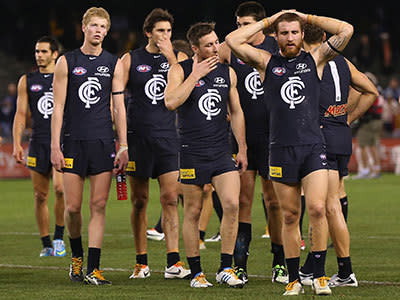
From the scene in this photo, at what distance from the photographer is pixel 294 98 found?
26.2ft

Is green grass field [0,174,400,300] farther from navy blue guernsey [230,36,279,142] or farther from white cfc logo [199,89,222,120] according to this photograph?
white cfc logo [199,89,222,120]

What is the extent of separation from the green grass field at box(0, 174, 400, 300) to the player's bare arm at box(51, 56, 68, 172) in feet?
3.91

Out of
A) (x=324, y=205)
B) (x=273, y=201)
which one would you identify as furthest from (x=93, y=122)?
(x=324, y=205)

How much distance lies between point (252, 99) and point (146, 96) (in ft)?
3.65

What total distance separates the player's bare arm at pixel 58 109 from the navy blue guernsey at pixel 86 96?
0.06m

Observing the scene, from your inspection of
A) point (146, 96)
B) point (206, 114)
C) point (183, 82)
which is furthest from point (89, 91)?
point (206, 114)

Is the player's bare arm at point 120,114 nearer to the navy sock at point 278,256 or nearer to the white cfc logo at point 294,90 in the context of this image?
the navy sock at point 278,256

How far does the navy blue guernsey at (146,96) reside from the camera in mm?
9750

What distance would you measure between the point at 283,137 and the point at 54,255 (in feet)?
14.6

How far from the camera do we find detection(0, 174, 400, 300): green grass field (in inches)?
322

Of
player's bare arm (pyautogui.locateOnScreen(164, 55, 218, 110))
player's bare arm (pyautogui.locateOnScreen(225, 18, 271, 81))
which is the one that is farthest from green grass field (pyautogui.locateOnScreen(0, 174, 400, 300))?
player's bare arm (pyautogui.locateOnScreen(225, 18, 271, 81))

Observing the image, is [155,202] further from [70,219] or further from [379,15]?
[379,15]

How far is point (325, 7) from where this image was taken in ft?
117

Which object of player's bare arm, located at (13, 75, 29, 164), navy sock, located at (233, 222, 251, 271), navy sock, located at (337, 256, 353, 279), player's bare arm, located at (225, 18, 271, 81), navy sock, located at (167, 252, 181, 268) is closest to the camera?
player's bare arm, located at (225, 18, 271, 81)
